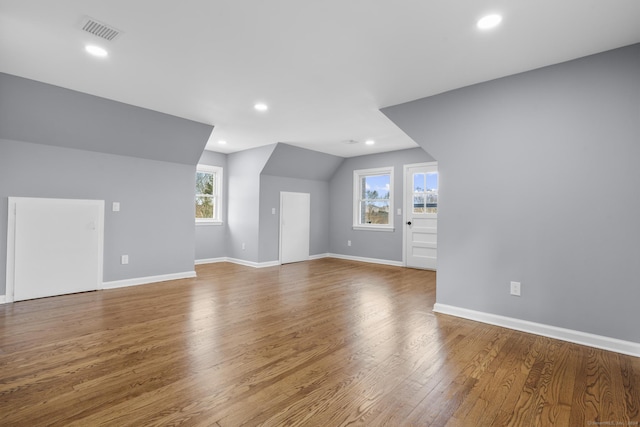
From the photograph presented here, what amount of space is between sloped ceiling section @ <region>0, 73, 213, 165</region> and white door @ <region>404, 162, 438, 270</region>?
4.13 metres

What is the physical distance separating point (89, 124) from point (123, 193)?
3.53 feet

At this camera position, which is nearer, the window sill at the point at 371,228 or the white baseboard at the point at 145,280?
the white baseboard at the point at 145,280

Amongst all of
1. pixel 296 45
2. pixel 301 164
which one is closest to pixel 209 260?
pixel 301 164

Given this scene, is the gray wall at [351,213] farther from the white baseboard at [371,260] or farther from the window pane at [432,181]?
the window pane at [432,181]

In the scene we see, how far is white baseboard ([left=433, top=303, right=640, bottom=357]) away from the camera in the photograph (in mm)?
2521

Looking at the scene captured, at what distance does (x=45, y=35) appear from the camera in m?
2.45

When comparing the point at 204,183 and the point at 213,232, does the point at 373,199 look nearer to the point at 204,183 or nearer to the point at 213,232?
the point at 213,232

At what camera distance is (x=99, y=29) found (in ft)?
7.75

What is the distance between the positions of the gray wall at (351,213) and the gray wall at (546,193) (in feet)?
9.80

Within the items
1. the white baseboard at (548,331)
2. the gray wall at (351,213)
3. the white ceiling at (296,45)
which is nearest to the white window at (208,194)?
the gray wall at (351,213)

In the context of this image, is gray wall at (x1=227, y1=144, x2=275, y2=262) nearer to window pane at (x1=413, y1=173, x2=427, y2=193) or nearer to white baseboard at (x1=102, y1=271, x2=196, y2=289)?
white baseboard at (x1=102, y1=271, x2=196, y2=289)

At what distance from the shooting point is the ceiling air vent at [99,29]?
227 cm

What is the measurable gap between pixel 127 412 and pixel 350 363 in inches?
56.7

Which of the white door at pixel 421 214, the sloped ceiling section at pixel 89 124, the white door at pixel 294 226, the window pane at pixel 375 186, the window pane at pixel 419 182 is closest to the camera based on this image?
the sloped ceiling section at pixel 89 124
